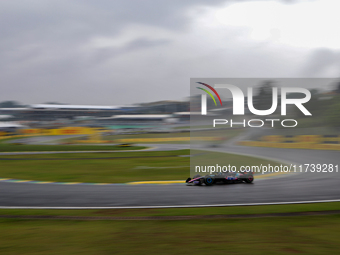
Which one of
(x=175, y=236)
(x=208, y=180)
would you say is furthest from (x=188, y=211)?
(x=208, y=180)

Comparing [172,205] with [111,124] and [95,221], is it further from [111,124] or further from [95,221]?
[111,124]

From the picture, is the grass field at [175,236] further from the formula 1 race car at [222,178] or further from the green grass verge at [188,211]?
the formula 1 race car at [222,178]

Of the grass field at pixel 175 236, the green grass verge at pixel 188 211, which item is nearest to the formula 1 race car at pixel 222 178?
the green grass verge at pixel 188 211

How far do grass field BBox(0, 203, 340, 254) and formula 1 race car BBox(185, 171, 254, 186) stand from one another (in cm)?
421

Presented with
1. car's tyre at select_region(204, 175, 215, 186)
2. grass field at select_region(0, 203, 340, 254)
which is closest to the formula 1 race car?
car's tyre at select_region(204, 175, 215, 186)

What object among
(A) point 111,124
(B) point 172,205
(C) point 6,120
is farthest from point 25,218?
(C) point 6,120

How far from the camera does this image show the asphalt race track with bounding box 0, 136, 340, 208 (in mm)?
8602

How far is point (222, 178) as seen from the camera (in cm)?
1127

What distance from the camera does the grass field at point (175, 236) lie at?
513cm

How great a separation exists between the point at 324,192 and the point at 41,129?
45.2 m

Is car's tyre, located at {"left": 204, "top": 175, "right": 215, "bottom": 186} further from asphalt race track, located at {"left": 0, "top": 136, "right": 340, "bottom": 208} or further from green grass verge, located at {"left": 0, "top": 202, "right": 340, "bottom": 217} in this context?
green grass verge, located at {"left": 0, "top": 202, "right": 340, "bottom": 217}

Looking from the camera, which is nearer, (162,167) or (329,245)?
(329,245)

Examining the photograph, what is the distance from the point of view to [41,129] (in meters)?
47.4

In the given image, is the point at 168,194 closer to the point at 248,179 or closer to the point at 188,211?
the point at 188,211
